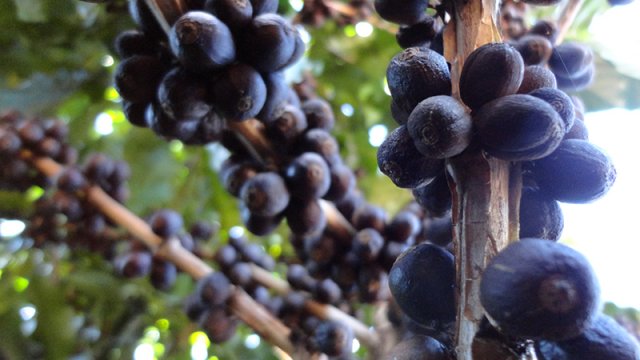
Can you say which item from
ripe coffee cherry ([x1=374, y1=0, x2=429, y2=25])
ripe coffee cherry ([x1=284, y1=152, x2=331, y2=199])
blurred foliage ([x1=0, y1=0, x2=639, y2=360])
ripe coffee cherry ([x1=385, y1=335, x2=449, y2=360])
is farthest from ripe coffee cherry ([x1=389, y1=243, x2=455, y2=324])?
blurred foliage ([x1=0, y1=0, x2=639, y2=360])

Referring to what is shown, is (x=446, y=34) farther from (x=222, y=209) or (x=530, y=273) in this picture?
(x=222, y=209)

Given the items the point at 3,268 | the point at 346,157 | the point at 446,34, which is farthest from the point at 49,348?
the point at 446,34

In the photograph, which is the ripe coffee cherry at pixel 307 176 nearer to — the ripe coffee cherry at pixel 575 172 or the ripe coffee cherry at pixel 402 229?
the ripe coffee cherry at pixel 402 229

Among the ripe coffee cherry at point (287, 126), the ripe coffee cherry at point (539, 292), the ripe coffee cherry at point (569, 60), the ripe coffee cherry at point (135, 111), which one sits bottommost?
the ripe coffee cherry at point (287, 126)

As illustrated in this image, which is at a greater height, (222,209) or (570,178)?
(570,178)

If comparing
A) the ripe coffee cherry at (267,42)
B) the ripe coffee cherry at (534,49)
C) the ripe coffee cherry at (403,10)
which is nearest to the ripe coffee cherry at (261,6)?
the ripe coffee cherry at (267,42)

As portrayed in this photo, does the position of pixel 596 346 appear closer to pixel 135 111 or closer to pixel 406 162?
pixel 406 162

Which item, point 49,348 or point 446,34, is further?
point 49,348
